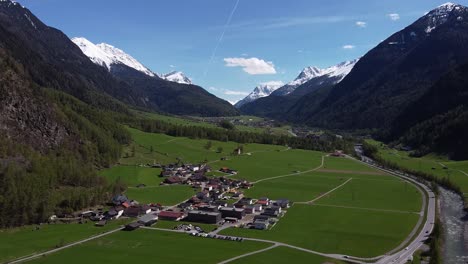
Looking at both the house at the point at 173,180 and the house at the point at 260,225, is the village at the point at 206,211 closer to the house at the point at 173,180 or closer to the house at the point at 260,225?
the house at the point at 260,225

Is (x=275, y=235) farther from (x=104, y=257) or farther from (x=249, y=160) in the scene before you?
(x=249, y=160)

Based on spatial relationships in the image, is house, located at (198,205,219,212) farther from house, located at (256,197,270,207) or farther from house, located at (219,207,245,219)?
house, located at (256,197,270,207)

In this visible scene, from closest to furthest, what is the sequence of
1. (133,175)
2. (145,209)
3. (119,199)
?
(145,209), (119,199), (133,175)

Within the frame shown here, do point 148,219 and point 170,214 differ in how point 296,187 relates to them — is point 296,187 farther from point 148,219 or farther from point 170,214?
point 148,219

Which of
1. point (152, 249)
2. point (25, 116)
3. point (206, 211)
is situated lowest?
point (152, 249)

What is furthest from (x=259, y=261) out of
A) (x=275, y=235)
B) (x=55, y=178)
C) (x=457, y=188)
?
(x=457, y=188)

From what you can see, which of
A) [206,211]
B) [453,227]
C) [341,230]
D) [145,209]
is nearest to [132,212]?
[145,209]

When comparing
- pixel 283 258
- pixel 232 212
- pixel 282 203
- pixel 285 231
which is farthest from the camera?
pixel 282 203
